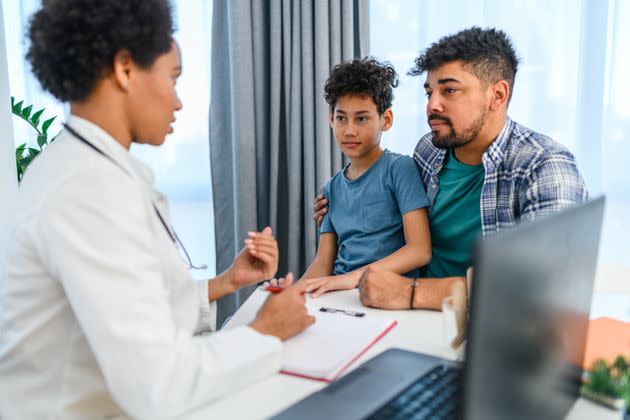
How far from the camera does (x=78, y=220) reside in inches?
28.6

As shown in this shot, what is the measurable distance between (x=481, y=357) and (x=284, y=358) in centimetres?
51

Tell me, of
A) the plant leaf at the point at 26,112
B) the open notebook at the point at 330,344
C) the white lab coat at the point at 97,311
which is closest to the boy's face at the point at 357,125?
the open notebook at the point at 330,344

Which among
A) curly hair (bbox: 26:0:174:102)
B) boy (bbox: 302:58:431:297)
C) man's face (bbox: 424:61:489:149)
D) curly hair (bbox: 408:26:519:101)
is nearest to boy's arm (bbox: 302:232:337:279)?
boy (bbox: 302:58:431:297)

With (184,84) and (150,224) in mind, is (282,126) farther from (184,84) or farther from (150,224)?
(150,224)

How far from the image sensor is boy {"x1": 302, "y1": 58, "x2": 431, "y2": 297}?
1674 millimetres

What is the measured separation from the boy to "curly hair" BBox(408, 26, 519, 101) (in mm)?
285

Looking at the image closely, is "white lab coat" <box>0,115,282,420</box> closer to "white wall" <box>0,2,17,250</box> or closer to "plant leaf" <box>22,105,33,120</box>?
"white wall" <box>0,2,17,250</box>

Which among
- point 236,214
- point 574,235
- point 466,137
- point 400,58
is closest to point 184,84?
point 236,214

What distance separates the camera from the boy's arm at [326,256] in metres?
1.89

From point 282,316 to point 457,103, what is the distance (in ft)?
3.02

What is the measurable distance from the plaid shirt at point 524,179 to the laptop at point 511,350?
25.2 inches

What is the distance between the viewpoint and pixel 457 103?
1.59 meters

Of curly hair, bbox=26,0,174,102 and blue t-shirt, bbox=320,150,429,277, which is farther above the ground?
curly hair, bbox=26,0,174,102

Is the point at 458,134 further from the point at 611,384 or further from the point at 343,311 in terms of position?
the point at 611,384
